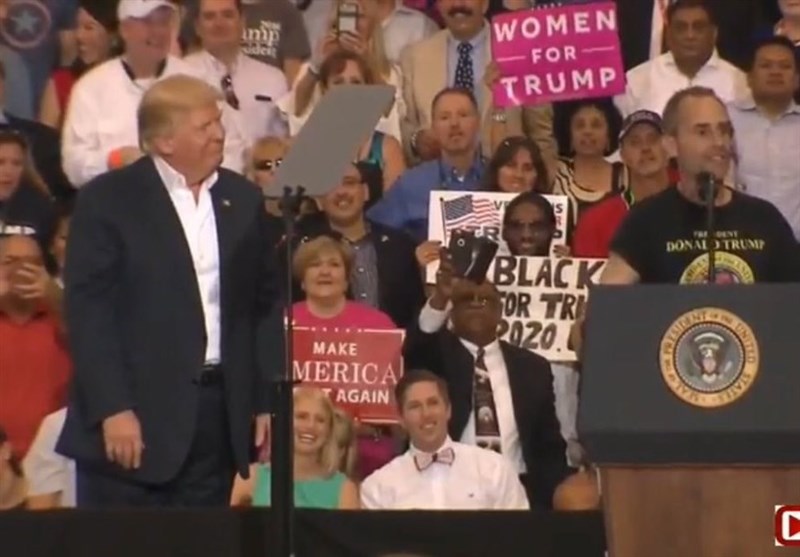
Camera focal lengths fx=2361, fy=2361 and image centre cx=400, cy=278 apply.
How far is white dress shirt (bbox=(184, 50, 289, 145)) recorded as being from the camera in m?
9.27

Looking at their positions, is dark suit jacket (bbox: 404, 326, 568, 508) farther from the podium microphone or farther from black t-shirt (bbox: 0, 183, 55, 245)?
the podium microphone

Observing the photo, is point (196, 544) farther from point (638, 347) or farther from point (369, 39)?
point (369, 39)

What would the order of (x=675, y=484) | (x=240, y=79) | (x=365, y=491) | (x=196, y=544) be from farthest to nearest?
(x=240, y=79) → (x=365, y=491) → (x=196, y=544) → (x=675, y=484)

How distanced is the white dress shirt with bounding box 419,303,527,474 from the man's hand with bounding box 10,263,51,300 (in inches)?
52.3

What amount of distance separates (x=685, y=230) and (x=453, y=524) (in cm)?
108

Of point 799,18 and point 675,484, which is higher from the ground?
point 799,18

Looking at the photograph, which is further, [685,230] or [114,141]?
[114,141]

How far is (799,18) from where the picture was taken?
9711 mm

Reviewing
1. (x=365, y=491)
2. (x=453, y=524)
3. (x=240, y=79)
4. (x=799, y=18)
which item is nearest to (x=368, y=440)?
(x=365, y=491)

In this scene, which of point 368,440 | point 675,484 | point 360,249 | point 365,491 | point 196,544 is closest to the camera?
point 675,484

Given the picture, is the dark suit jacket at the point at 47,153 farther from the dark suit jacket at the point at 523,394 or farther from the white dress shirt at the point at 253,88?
the dark suit jacket at the point at 523,394

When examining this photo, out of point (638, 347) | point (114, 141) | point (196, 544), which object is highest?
point (114, 141)

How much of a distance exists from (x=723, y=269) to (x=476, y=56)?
3034mm

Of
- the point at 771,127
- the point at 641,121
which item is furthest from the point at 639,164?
the point at 771,127
